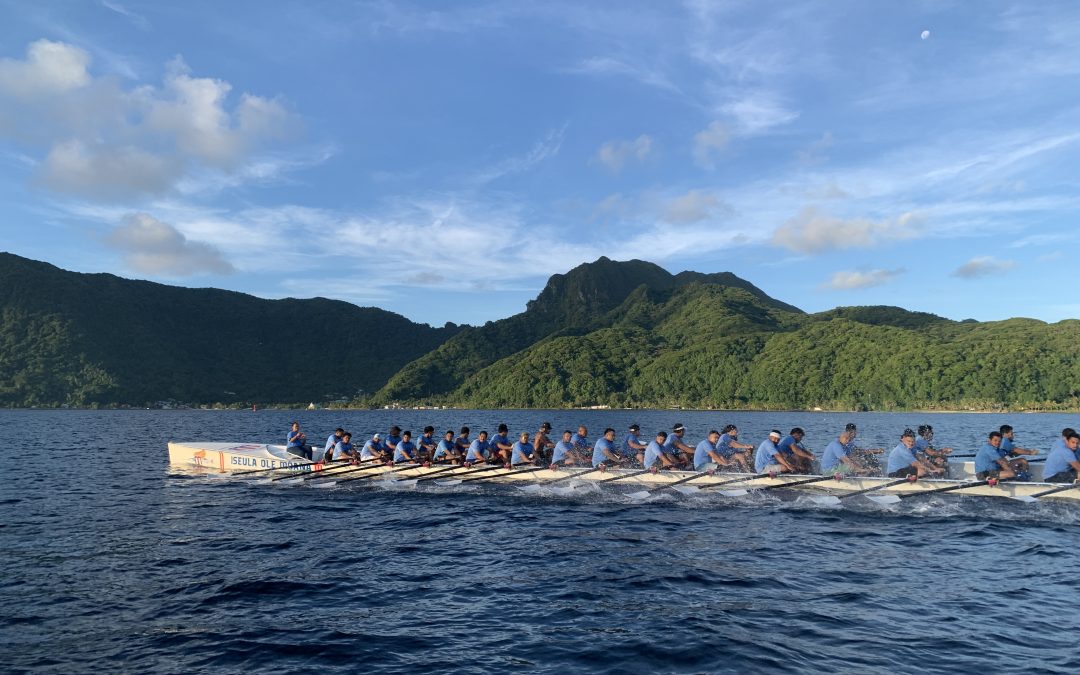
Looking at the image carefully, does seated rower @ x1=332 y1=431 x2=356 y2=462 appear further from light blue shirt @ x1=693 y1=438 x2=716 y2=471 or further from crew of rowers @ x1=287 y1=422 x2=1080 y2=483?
light blue shirt @ x1=693 y1=438 x2=716 y2=471

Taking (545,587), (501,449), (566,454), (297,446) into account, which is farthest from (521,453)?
(545,587)

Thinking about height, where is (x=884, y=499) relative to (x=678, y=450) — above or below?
below

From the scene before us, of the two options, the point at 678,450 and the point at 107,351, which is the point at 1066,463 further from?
the point at 107,351

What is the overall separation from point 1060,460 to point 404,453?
21431 millimetres

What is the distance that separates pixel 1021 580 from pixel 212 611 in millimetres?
14904

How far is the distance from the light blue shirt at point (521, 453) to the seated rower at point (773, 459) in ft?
27.2

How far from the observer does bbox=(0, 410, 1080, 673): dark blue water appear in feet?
29.8

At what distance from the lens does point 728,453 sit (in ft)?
70.7

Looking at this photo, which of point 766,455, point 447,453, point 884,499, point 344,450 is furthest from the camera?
point 344,450

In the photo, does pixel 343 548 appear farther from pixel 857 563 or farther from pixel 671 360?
pixel 671 360

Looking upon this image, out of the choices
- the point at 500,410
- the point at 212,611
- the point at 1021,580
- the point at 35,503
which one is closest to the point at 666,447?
the point at 1021,580

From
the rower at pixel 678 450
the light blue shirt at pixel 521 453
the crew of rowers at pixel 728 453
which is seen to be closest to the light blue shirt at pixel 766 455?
the crew of rowers at pixel 728 453

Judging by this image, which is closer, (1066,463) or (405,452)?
(1066,463)

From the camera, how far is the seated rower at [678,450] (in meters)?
22.5
